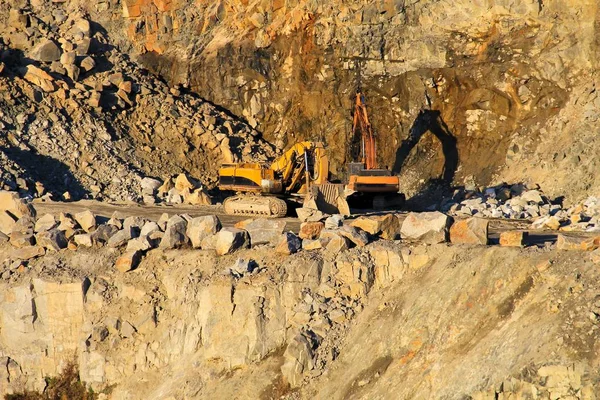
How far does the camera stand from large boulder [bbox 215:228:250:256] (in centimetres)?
2102

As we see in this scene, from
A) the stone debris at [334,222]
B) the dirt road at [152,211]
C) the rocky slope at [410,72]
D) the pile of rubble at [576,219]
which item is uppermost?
the rocky slope at [410,72]

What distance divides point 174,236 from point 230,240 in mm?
1532

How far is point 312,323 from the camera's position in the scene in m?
19.0

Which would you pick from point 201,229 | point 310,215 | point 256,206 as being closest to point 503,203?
point 256,206

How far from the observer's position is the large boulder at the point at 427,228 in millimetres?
19828

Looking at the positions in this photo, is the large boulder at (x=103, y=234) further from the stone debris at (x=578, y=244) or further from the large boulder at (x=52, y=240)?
the stone debris at (x=578, y=244)

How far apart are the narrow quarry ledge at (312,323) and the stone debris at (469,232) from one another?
67 centimetres

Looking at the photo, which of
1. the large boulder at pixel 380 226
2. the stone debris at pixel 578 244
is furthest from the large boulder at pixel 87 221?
the stone debris at pixel 578 244

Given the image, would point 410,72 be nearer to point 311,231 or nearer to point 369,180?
point 369,180

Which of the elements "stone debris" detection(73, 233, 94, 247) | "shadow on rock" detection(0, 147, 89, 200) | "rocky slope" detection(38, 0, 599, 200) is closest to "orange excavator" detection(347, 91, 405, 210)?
"rocky slope" detection(38, 0, 599, 200)

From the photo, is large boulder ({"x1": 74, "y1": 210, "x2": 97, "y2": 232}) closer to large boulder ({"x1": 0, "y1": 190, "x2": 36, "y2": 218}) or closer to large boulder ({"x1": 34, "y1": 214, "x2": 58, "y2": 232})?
large boulder ({"x1": 34, "y1": 214, "x2": 58, "y2": 232})

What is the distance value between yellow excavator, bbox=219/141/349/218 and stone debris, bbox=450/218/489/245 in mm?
7856

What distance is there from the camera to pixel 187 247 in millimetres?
22016

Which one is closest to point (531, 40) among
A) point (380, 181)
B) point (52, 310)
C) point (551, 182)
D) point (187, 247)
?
point (551, 182)
